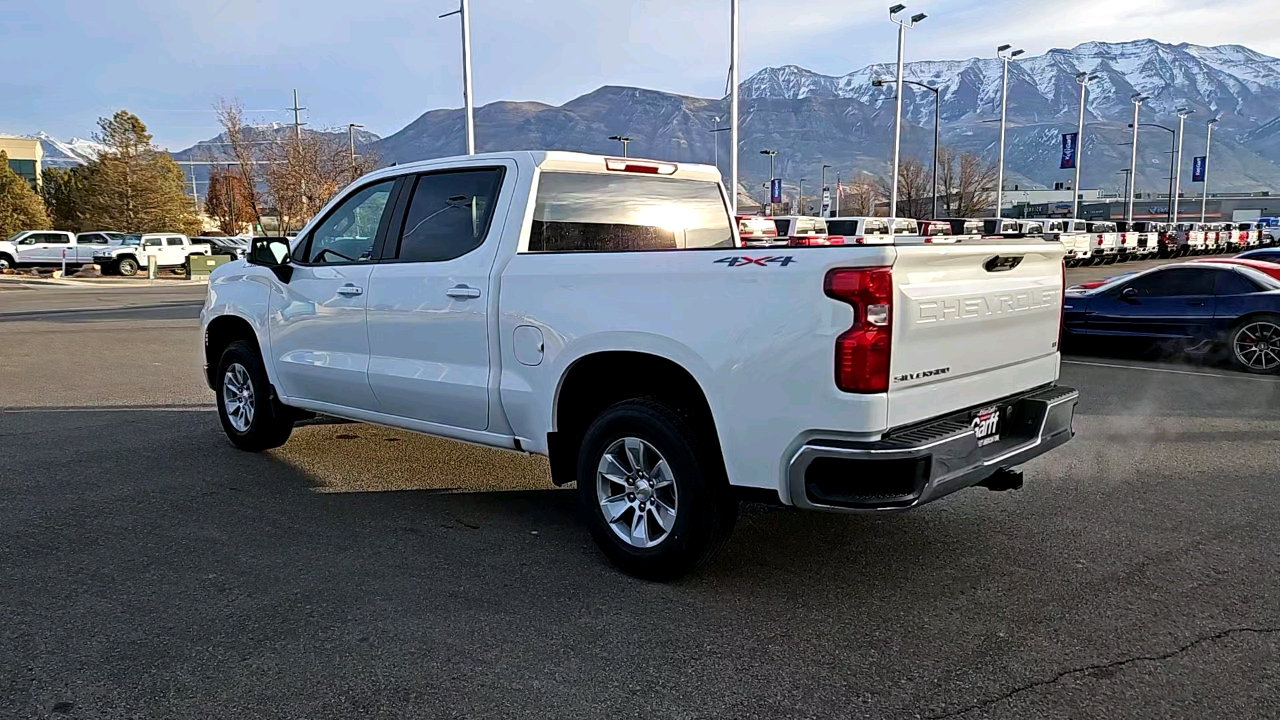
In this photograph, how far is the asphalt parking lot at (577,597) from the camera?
345cm

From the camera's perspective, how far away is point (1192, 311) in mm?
11773

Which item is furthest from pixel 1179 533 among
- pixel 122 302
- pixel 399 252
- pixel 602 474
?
pixel 122 302

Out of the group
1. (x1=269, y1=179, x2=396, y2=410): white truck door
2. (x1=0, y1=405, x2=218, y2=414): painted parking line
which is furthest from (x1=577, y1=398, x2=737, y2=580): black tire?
(x1=0, y1=405, x2=218, y2=414): painted parking line

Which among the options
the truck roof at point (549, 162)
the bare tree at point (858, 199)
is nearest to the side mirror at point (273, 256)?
the truck roof at point (549, 162)

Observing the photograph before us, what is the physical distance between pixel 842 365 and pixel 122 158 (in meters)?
57.0

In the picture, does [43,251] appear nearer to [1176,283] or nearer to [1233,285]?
[1176,283]

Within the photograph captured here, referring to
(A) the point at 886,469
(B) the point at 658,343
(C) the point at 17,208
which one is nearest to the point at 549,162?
(B) the point at 658,343

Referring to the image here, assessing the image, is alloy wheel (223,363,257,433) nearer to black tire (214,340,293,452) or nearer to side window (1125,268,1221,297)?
black tire (214,340,293,452)

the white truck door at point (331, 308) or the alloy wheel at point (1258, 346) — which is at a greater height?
the white truck door at point (331, 308)

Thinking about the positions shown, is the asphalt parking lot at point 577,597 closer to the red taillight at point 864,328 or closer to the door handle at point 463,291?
the red taillight at point 864,328

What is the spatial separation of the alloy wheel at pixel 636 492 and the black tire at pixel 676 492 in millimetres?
13

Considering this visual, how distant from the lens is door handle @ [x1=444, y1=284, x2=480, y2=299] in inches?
200

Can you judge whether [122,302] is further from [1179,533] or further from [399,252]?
[1179,533]

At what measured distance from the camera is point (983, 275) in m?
4.25
